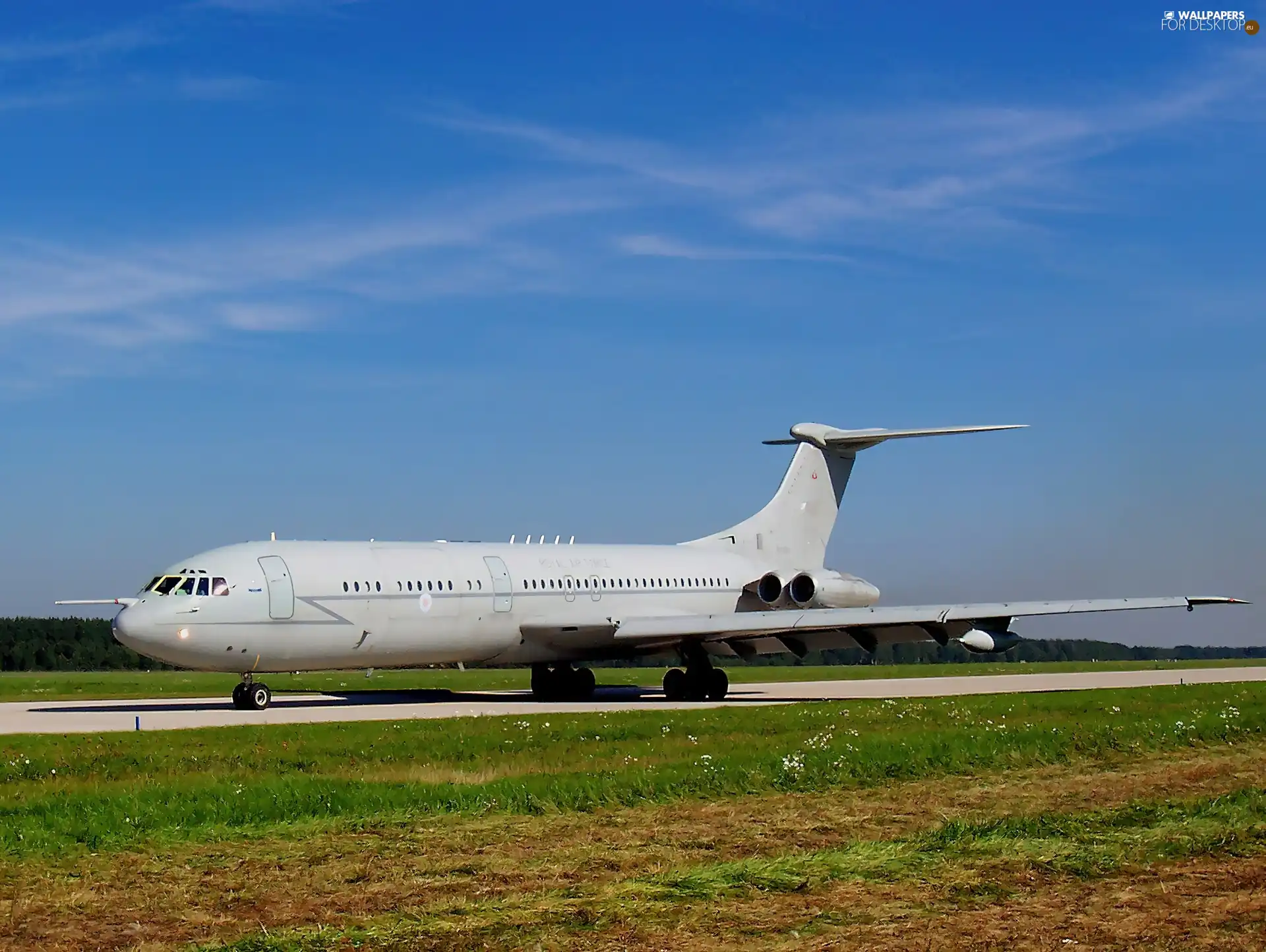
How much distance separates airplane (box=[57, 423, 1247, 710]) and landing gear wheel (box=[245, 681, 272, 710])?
0.04m

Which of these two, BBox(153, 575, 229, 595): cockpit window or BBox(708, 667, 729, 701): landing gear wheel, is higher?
BBox(153, 575, 229, 595): cockpit window

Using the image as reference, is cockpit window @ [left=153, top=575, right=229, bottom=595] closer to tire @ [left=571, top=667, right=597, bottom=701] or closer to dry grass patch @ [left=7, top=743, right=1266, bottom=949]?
tire @ [left=571, top=667, right=597, bottom=701]

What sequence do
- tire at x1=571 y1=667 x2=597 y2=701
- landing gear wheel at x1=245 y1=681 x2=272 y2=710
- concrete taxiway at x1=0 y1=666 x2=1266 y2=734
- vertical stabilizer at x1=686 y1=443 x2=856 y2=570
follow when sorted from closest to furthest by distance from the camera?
concrete taxiway at x1=0 y1=666 x2=1266 y2=734 → landing gear wheel at x1=245 y1=681 x2=272 y2=710 → tire at x1=571 y1=667 x2=597 y2=701 → vertical stabilizer at x1=686 y1=443 x2=856 y2=570

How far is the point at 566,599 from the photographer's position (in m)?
38.9

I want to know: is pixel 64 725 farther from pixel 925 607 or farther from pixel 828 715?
pixel 925 607

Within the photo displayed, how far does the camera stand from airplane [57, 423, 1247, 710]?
3106 cm

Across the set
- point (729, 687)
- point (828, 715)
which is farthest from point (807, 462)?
point (828, 715)

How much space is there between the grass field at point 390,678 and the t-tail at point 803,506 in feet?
19.4

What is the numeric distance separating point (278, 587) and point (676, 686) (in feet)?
38.3

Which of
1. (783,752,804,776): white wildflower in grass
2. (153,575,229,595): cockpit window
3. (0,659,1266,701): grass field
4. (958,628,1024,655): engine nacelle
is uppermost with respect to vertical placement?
(153,575,229,595): cockpit window

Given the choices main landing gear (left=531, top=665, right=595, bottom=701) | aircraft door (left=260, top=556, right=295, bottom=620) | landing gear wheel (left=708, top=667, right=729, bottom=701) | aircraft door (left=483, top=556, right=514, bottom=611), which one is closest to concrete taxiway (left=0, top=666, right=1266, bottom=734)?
landing gear wheel (left=708, top=667, right=729, bottom=701)

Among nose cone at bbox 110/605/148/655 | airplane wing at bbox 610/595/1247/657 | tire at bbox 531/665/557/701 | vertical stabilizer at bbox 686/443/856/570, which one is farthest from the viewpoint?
vertical stabilizer at bbox 686/443/856/570

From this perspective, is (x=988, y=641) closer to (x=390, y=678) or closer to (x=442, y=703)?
(x=442, y=703)

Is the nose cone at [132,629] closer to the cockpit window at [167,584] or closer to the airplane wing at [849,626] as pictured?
the cockpit window at [167,584]
